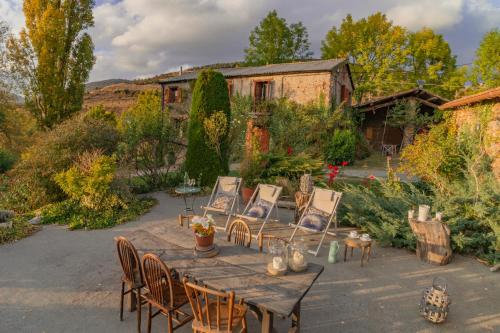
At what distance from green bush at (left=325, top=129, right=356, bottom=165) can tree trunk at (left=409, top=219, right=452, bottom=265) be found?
10.9m

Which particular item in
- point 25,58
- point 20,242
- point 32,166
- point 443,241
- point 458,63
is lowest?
point 20,242

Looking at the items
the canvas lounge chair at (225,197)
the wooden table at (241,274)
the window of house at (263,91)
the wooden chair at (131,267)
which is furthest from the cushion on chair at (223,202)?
the window of house at (263,91)

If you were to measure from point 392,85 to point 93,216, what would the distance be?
27266mm

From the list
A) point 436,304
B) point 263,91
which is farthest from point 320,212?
point 263,91

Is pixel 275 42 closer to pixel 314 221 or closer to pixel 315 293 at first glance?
pixel 314 221

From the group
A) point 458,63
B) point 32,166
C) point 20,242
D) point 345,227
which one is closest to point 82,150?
point 32,166

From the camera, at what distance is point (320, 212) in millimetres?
5496

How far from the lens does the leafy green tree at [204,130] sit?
9805 mm

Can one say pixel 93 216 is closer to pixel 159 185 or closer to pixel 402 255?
pixel 159 185

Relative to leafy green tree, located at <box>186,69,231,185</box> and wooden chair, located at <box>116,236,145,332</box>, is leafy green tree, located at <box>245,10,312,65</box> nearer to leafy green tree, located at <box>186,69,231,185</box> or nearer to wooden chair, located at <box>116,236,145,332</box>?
leafy green tree, located at <box>186,69,231,185</box>

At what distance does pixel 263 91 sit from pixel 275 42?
14.2 meters

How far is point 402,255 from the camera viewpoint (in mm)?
5211

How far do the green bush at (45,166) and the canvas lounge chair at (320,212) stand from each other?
6439 mm

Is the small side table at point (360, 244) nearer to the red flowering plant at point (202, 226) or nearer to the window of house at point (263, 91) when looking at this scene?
the red flowering plant at point (202, 226)
